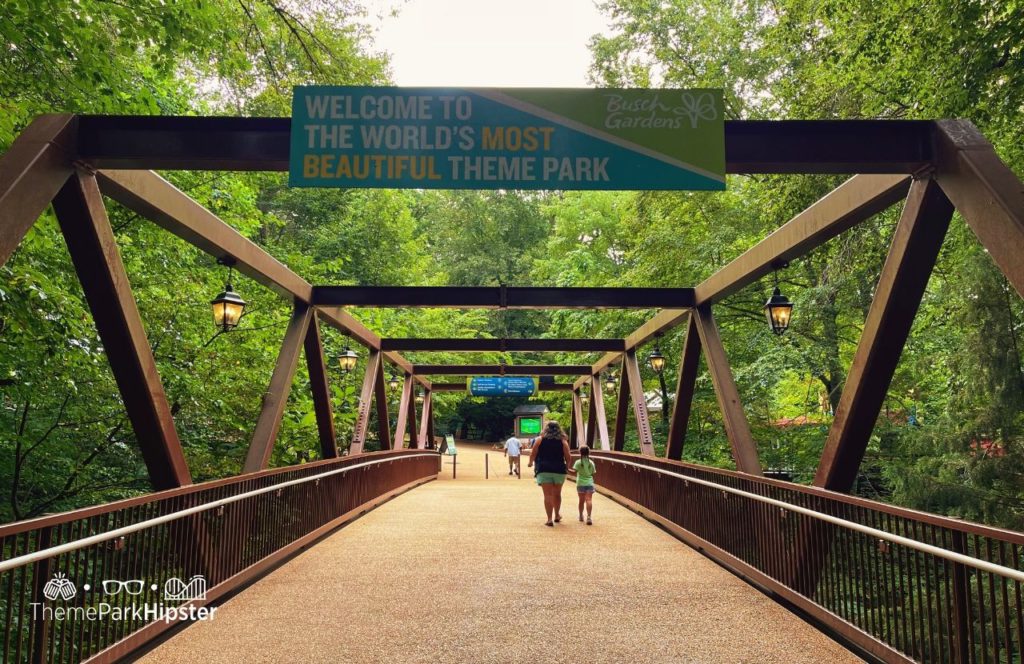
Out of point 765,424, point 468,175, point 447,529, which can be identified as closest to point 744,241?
point 765,424

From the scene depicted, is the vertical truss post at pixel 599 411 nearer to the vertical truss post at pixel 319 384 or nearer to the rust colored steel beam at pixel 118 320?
the vertical truss post at pixel 319 384

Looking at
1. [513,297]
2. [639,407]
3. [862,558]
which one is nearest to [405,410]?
[639,407]

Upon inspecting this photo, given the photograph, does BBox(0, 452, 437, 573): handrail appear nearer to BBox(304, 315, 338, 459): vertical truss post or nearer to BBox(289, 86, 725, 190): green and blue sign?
BBox(289, 86, 725, 190): green and blue sign

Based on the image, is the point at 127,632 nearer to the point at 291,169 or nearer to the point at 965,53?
the point at 291,169

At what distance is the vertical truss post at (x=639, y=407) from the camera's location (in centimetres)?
1360

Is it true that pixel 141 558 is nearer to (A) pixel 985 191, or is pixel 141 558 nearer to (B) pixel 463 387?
(A) pixel 985 191

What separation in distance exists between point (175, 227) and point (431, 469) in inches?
575

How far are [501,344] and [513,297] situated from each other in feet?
15.1

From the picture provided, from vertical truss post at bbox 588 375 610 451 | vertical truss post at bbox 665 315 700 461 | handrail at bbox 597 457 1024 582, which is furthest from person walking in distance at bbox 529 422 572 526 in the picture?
vertical truss post at bbox 588 375 610 451

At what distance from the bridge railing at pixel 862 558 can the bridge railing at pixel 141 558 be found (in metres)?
4.23

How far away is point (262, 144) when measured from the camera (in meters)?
4.80

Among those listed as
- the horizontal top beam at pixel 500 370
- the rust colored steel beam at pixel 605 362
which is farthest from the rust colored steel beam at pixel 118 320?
the horizontal top beam at pixel 500 370

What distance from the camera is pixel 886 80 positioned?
23.2 feet

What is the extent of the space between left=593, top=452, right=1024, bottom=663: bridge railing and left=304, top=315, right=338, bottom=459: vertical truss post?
557 centimetres
